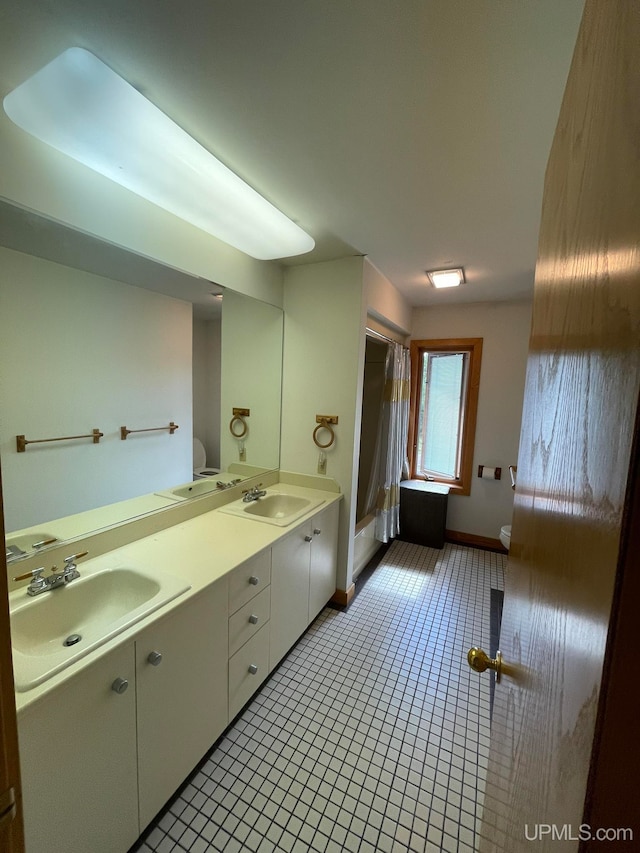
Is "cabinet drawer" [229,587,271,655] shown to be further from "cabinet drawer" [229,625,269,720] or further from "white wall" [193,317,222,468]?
"white wall" [193,317,222,468]

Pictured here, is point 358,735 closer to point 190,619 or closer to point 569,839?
point 190,619

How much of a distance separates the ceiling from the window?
192cm

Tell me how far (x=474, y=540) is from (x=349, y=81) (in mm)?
3590

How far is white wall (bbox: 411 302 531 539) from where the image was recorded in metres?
3.16

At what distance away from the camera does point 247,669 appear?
5.10ft

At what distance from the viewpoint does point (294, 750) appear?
1.46 m

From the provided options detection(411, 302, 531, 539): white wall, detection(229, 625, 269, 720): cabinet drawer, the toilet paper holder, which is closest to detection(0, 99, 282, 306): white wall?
detection(229, 625, 269, 720): cabinet drawer

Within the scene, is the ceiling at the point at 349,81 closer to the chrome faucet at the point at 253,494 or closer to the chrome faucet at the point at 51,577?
the chrome faucet at the point at 51,577

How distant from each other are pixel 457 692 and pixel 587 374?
6.78 feet

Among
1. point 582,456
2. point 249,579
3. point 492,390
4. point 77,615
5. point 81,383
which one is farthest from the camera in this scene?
point 492,390

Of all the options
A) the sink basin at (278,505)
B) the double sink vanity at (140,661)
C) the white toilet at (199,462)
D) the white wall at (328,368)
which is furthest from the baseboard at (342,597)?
the white toilet at (199,462)

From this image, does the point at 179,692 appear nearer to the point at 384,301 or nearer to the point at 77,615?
the point at 77,615

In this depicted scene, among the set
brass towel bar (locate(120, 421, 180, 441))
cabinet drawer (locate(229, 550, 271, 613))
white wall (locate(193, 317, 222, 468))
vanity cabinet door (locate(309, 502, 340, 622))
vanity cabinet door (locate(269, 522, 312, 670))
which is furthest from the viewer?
vanity cabinet door (locate(309, 502, 340, 622))

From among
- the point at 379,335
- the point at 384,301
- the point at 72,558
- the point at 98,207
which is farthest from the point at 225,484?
the point at 384,301
